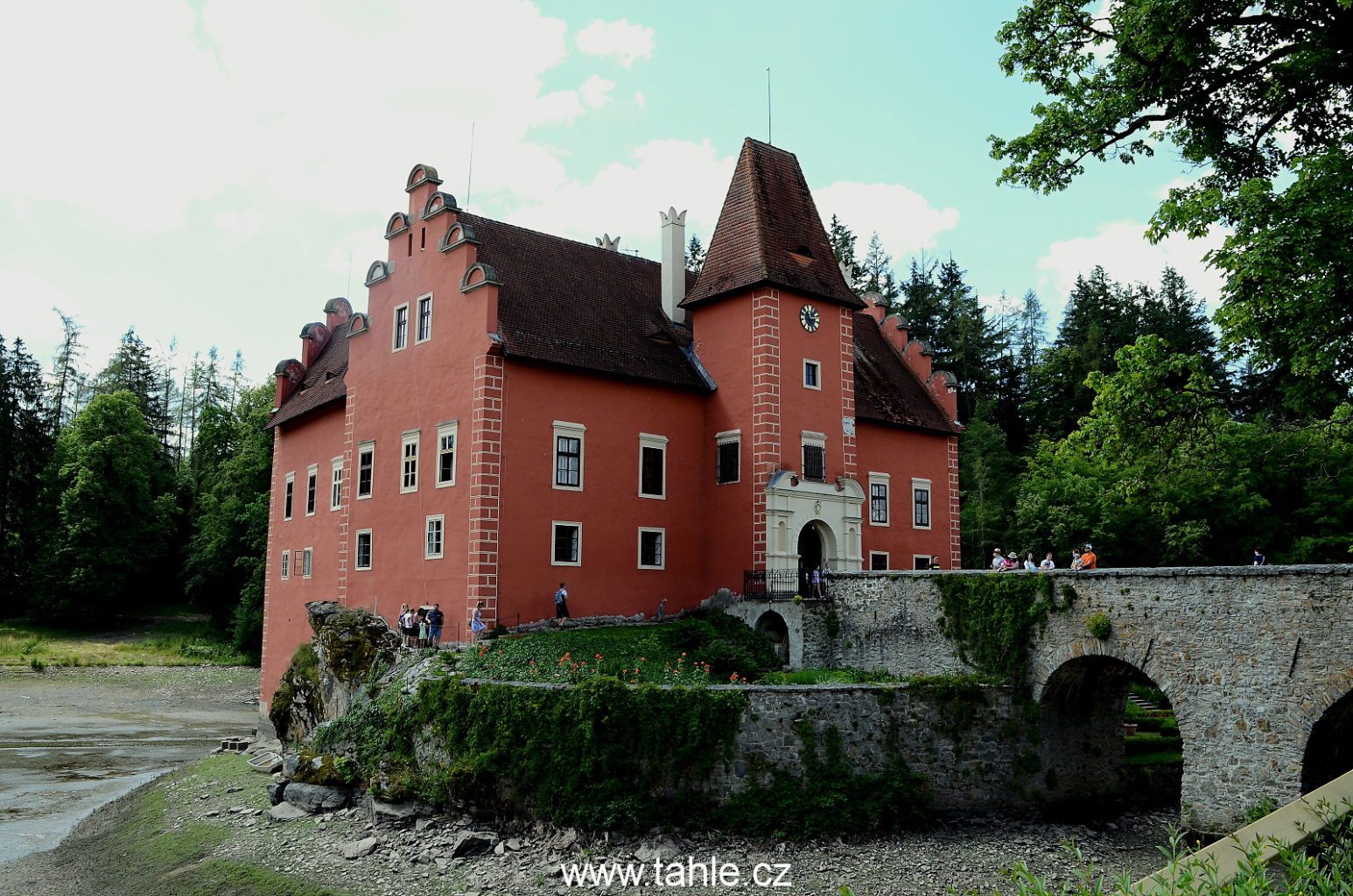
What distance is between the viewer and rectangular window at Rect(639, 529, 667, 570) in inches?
1151

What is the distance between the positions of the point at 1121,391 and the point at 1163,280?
2236 inches

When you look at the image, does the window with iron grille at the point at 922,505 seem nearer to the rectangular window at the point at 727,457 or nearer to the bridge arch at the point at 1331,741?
the rectangular window at the point at 727,457

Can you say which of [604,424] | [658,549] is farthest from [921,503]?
[604,424]

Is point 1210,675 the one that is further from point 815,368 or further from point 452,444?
point 452,444

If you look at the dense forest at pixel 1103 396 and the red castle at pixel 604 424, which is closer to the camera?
the dense forest at pixel 1103 396

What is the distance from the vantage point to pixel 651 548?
29531 mm

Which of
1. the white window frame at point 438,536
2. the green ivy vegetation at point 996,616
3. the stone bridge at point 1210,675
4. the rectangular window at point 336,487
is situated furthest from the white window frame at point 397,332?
the stone bridge at point 1210,675

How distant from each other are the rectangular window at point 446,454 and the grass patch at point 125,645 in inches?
1211

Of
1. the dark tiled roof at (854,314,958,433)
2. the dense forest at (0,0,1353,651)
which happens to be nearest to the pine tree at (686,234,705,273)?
the dense forest at (0,0,1353,651)

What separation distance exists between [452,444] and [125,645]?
34457 mm

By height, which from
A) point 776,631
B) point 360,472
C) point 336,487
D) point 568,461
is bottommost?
point 776,631

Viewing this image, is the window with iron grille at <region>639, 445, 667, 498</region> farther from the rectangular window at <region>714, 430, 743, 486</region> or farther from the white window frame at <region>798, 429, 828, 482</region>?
the white window frame at <region>798, 429, 828, 482</region>

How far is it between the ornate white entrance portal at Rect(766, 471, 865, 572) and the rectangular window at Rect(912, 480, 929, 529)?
404 cm

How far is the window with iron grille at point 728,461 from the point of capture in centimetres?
3000
